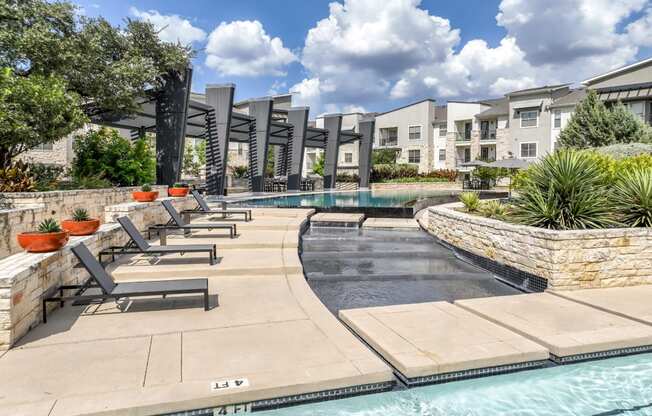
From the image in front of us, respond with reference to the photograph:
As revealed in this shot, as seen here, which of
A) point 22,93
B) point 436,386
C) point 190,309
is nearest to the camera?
point 436,386

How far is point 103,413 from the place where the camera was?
2953mm

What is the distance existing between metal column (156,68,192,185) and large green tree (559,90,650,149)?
29.8 metres

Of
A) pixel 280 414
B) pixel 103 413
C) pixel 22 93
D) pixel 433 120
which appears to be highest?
pixel 433 120

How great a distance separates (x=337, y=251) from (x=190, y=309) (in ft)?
15.5

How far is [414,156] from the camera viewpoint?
5325 cm

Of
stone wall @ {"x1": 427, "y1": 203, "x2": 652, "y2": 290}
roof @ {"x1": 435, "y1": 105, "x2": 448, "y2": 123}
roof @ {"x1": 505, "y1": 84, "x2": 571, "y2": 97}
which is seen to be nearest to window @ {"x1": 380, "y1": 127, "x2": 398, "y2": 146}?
roof @ {"x1": 435, "y1": 105, "x2": 448, "y2": 123}

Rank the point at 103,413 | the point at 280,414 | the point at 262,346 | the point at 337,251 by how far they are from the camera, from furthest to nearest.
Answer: the point at 337,251 → the point at 262,346 → the point at 280,414 → the point at 103,413

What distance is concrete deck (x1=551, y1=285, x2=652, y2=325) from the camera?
17.4 feet

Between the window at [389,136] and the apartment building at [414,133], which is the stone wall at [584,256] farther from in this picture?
the window at [389,136]

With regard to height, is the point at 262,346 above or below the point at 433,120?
below

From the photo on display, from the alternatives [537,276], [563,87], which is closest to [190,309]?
[537,276]

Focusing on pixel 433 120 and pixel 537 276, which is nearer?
pixel 537 276

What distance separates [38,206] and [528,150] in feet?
142

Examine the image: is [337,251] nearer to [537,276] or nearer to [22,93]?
[537,276]
